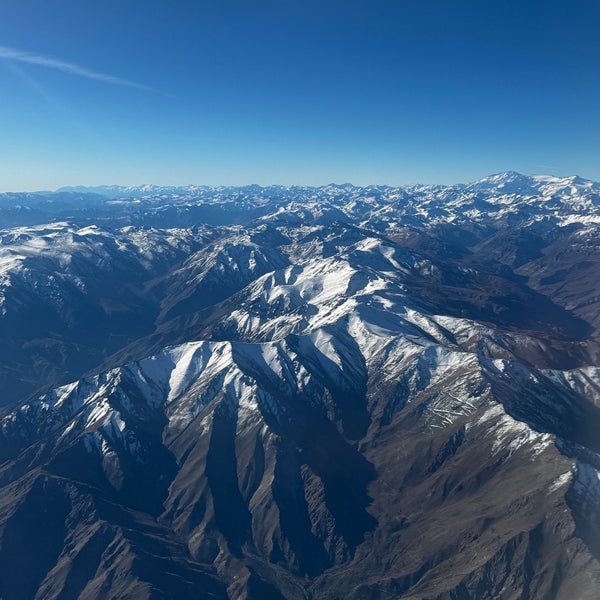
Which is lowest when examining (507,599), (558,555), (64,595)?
(64,595)

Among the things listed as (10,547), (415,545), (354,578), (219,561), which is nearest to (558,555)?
(415,545)

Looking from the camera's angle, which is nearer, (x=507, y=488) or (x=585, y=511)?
(x=585, y=511)

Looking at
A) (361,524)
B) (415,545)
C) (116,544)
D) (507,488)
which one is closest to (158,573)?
(116,544)

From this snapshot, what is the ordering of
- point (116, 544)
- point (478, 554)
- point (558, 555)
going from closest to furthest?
point (558, 555) < point (478, 554) < point (116, 544)

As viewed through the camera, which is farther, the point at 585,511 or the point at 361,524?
the point at 361,524

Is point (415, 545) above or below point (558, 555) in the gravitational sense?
below

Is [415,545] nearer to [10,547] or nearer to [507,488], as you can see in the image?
[507,488]

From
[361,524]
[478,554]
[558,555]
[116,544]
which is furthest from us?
[361,524]

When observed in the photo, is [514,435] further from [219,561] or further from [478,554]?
[219,561]

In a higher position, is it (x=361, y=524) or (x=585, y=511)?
(x=585, y=511)
